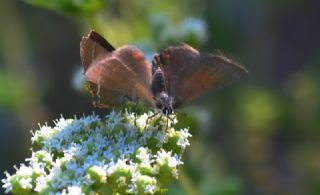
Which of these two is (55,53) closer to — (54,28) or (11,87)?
(54,28)

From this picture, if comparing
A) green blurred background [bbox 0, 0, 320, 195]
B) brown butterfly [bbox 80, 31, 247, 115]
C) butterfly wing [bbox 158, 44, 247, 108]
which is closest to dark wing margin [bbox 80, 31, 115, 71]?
brown butterfly [bbox 80, 31, 247, 115]

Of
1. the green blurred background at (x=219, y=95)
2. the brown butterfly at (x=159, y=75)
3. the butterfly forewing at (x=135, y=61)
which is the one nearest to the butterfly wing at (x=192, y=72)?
the brown butterfly at (x=159, y=75)

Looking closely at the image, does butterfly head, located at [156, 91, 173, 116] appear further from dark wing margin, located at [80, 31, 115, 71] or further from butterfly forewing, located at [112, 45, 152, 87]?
dark wing margin, located at [80, 31, 115, 71]

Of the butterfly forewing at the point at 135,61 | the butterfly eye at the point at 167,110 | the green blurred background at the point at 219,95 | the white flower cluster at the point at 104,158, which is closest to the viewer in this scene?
the white flower cluster at the point at 104,158

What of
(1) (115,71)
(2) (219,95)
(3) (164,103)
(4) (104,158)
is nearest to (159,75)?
(3) (164,103)

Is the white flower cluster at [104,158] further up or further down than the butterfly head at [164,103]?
further down

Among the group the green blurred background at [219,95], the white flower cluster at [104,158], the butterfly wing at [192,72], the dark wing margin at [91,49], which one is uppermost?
the green blurred background at [219,95]

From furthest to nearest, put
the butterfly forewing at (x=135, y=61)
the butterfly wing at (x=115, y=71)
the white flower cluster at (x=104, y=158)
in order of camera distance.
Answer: the butterfly forewing at (x=135, y=61), the butterfly wing at (x=115, y=71), the white flower cluster at (x=104, y=158)

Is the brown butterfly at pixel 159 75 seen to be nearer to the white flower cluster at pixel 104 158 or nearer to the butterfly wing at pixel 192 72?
the butterfly wing at pixel 192 72
